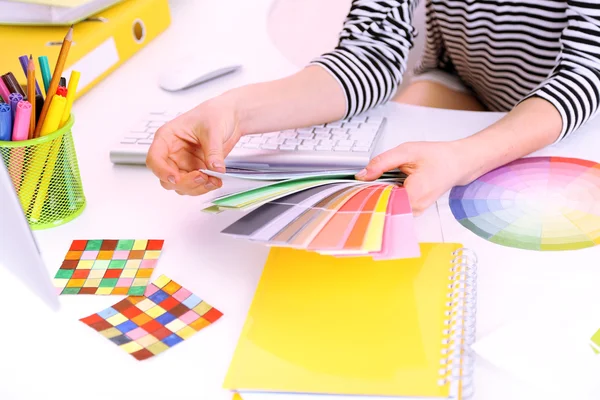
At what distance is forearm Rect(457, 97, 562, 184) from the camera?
29.4 inches

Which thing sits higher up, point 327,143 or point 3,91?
point 3,91

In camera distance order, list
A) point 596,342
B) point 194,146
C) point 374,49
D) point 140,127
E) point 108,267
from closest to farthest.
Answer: point 596,342
point 108,267
point 194,146
point 140,127
point 374,49

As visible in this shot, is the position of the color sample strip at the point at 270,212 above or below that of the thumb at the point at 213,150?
below

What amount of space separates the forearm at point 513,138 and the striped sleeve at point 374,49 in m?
0.21

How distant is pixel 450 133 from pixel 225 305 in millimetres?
423

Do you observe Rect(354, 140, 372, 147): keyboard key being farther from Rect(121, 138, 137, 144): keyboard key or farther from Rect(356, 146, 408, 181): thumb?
Rect(121, 138, 137, 144): keyboard key

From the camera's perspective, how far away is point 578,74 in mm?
822

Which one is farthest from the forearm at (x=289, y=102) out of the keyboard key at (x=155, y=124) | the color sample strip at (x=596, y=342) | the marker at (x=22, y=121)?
the color sample strip at (x=596, y=342)

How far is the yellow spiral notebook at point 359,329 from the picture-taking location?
1.68 feet

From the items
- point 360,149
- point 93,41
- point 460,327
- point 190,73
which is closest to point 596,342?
point 460,327

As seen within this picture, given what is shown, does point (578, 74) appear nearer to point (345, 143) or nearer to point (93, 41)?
point (345, 143)

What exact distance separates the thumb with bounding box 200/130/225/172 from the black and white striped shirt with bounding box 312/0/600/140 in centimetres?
25

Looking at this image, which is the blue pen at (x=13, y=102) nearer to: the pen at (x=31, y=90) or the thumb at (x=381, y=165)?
the pen at (x=31, y=90)

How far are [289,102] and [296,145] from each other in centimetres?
7
